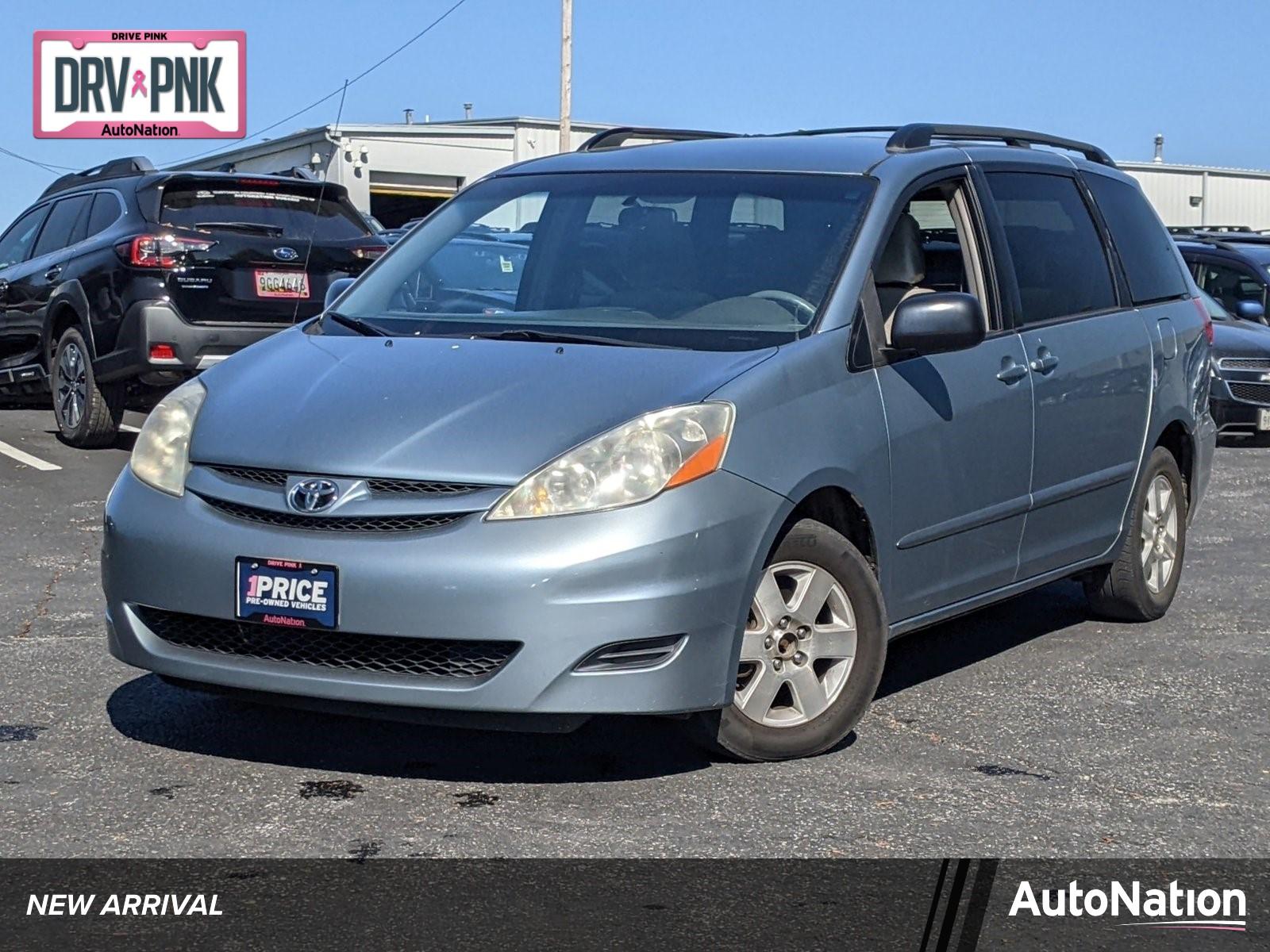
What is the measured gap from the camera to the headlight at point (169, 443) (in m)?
5.02

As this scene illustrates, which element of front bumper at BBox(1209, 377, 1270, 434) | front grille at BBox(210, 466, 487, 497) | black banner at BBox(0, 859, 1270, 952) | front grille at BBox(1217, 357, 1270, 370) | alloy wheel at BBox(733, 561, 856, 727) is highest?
front grille at BBox(210, 466, 487, 497)

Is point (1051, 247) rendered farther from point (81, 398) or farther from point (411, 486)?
point (81, 398)

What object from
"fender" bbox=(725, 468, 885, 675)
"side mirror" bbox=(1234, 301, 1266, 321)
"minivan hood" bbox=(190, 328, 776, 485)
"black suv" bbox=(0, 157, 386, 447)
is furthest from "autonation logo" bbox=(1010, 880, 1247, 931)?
"side mirror" bbox=(1234, 301, 1266, 321)

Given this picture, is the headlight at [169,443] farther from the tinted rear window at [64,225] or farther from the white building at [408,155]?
the white building at [408,155]

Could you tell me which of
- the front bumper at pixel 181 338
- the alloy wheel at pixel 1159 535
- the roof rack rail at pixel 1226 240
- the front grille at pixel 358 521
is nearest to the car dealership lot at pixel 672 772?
the alloy wheel at pixel 1159 535

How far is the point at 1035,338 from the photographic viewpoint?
20.6 feet

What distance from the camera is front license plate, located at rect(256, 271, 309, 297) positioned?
452 inches

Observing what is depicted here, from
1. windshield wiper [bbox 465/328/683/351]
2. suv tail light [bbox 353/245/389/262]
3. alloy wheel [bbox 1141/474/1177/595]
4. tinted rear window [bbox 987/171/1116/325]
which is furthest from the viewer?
suv tail light [bbox 353/245/389/262]

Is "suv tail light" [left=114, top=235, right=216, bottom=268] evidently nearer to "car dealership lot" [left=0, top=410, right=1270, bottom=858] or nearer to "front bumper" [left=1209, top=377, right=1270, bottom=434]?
"car dealership lot" [left=0, top=410, right=1270, bottom=858]

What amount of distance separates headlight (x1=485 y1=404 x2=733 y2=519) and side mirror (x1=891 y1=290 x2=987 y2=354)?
0.87 meters

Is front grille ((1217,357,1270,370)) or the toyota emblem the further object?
front grille ((1217,357,1270,370))

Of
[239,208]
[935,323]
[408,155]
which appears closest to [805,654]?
[935,323]

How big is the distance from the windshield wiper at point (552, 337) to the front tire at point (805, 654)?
694 mm

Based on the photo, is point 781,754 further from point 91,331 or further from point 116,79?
point 116,79
